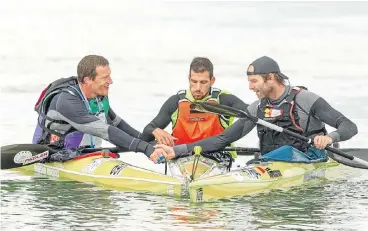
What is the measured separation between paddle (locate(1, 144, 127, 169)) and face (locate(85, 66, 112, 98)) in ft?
2.64

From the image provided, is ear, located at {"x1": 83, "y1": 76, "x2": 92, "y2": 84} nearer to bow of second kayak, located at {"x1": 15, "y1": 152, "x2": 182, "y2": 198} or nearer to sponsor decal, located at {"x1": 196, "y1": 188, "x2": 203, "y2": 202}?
bow of second kayak, located at {"x1": 15, "y1": 152, "x2": 182, "y2": 198}

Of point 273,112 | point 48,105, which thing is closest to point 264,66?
point 273,112

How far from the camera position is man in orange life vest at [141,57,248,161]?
15466mm

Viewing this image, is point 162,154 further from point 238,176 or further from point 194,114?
point 238,176

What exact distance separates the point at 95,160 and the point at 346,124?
3.35m

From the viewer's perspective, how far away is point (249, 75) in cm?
1504

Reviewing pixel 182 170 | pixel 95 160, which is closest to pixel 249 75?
pixel 182 170

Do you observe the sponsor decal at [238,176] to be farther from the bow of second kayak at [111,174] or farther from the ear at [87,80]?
the ear at [87,80]

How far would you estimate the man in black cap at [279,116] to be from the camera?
15.0 meters

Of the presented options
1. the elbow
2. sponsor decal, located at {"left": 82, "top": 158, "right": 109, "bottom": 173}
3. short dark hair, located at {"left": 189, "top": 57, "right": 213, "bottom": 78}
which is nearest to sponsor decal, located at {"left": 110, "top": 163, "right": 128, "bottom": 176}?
sponsor decal, located at {"left": 82, "top": 158, "right": 109, "bottom": 173}

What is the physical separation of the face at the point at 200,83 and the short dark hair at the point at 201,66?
5cm

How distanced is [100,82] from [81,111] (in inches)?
19.4

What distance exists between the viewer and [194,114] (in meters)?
15.7

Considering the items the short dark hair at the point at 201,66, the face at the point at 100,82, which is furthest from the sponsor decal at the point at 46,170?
the short dark hair at the point at 201,66
